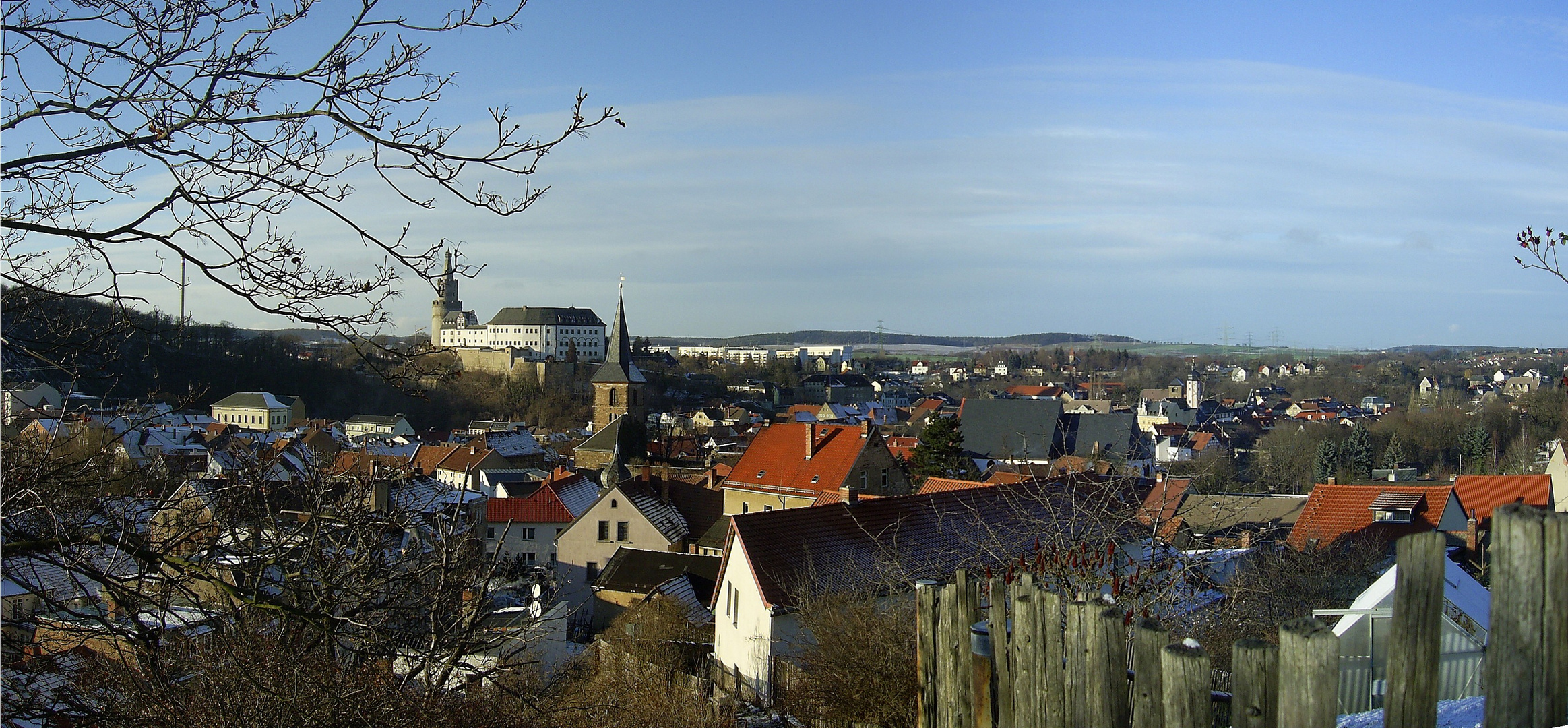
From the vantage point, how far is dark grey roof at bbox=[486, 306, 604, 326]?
137m

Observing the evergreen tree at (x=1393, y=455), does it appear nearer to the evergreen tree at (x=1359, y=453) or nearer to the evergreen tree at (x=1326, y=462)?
the evergreen tree at (x=1359, y=453)

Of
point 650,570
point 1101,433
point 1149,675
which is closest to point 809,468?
point 650,570

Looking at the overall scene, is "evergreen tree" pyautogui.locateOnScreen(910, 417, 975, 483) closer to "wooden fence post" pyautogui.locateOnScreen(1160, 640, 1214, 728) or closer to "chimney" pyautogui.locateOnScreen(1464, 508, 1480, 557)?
"chimney" pyautogui.locateOnScreen(1464, 508, 1480, 557)

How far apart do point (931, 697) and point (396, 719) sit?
2.41 m

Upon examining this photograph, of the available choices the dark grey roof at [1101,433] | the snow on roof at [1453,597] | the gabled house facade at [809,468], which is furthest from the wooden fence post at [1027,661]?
the dark grey roof at [1101,433]

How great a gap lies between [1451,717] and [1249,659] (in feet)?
3.21

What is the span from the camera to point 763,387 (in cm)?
12644

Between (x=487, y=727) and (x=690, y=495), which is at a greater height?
(x=487, y=727)

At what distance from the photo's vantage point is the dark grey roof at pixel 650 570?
2342 centimetres

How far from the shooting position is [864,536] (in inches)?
680

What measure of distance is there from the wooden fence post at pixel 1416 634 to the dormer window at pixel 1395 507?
23.2m

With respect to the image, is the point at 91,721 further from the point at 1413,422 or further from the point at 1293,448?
the point at 1413,422

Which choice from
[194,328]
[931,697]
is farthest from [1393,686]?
[194,328]

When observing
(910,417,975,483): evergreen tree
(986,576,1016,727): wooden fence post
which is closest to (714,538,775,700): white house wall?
(986,576,1016,727): wooden fence post
